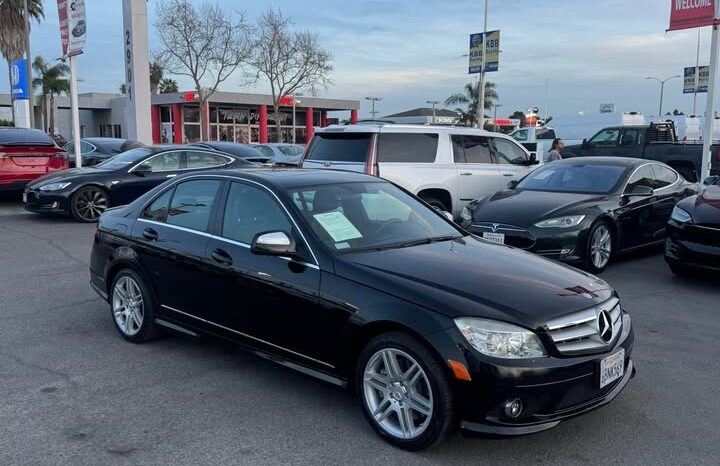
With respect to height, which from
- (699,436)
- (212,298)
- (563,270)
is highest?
(563,270)

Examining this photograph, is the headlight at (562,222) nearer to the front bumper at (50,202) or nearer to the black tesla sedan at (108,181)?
the black tesla sedan at (108,181)

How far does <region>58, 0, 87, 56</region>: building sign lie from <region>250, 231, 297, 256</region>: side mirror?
13.3 metres

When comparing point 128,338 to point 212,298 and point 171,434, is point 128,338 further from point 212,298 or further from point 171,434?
point 171,434

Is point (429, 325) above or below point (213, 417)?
above

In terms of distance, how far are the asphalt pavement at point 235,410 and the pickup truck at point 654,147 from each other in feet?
39.9

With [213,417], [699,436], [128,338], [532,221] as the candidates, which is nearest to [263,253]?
[213,417]

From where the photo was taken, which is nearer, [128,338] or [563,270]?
[563,270]

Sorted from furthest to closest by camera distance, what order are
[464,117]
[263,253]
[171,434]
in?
[464,117]
[263,253]
[171,434]

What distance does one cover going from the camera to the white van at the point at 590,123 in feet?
91.1

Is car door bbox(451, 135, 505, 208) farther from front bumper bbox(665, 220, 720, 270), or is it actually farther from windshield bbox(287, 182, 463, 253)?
windshield bbox(287, 182, 463, 253)

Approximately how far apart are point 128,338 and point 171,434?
1.90 metres

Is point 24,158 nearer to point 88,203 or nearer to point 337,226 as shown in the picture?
point 88,203

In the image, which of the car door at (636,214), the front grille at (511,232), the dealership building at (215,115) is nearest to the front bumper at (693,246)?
the car door at (636,214)

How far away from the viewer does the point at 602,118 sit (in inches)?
1117
